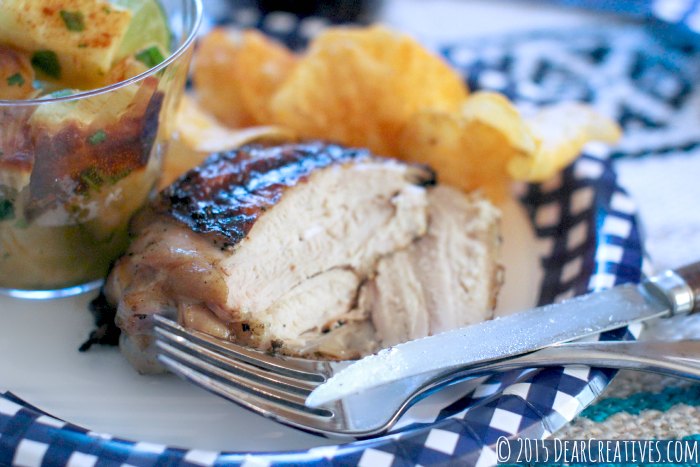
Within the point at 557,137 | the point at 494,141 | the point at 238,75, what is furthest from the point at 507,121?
the point at 238,75

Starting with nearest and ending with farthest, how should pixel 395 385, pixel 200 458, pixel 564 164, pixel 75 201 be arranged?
pixel 200 458, pixel 395 385, pixel 75 201, pixel 564 164

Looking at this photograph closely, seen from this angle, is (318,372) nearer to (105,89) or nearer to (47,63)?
(105,89)

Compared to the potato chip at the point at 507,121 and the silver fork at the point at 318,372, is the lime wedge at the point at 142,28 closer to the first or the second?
the silver fork at the point at 318,372

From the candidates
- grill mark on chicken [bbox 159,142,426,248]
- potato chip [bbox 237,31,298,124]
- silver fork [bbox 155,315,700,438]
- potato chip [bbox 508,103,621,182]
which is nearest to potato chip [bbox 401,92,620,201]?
potato chip [bbox 508,103,621,182]

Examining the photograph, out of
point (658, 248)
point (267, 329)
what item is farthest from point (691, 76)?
point (267, 329)

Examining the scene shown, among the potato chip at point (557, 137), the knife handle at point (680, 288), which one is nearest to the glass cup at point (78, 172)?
the potato chip at point (557, 137)

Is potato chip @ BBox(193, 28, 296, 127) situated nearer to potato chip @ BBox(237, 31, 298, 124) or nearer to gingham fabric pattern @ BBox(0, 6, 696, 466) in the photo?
potato chip @ BBox(237, 31, 298, 124)

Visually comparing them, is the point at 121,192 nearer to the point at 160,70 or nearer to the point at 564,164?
the point at 160,70
